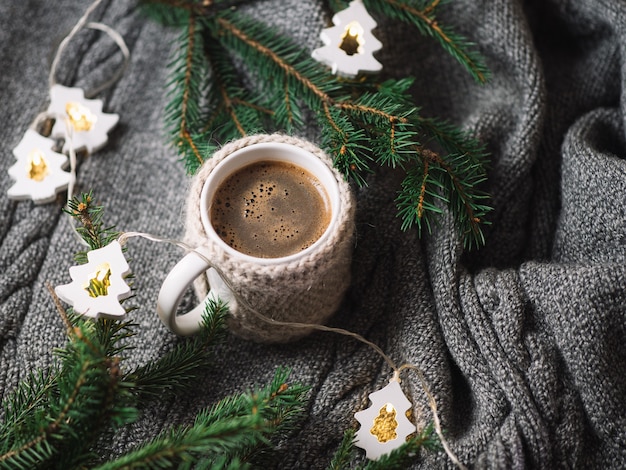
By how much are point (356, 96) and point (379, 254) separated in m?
0.20

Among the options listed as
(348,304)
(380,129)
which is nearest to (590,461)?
(348,304)

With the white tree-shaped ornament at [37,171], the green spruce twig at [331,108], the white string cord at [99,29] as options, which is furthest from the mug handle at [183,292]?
the white string cord at [99,29]

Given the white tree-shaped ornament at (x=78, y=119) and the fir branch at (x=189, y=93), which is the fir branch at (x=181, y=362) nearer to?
the fir branch at (x=189, y=93)

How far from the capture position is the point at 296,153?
727 mm

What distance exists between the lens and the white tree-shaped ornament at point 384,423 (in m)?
0.74

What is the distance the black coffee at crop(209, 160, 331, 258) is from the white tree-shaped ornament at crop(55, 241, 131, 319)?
11 cm

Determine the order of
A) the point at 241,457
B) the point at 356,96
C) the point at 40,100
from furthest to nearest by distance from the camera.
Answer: the point at 40,100, the point at 356,96, the point at 241,457

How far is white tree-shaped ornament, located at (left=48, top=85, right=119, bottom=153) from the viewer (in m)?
0.91

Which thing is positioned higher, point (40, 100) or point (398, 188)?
point (398, 188)

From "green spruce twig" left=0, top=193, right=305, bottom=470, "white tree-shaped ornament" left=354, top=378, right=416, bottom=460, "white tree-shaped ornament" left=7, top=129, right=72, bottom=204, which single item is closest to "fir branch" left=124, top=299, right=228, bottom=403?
"green spruce twig" left=0, top=193, right=305, bottom=470

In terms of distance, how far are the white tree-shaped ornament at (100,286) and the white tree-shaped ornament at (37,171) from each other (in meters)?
0.25

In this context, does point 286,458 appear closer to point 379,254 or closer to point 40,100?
point 379,254

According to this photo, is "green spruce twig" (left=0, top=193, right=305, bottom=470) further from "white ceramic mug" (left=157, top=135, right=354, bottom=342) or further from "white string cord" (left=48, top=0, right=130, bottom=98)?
"white string cord" (left=48, top=0, right=130, bottom=98)

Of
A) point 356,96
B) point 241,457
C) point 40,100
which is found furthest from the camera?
point 40,100
